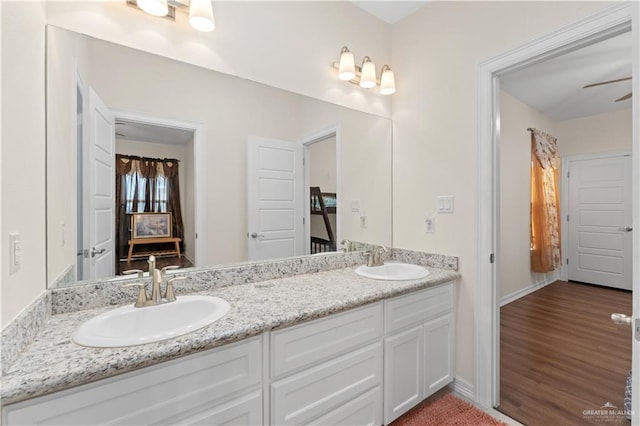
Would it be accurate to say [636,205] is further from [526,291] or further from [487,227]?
[526,291]

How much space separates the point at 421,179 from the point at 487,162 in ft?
1.56

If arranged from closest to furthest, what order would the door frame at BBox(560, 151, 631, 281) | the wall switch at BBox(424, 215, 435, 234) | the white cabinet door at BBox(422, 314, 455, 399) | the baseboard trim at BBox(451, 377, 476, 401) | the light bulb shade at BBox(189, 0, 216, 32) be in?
the light bulb shade at BBox(189, 0, 216, 32)
the white cabinet door at BBox(422, 314, 455, 399)
the baseboard trim at BBox(451, 377, 476, 401)
the wall switch at BBox(424, 215, 435, 234)
the door frame at BBox(560, 151, 631, 281)

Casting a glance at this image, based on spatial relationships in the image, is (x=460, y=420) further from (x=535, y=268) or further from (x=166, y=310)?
(x=535, y=268)

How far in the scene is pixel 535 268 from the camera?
4.21m

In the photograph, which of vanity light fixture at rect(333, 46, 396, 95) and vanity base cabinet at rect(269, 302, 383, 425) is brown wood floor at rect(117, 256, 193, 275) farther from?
vanity light fixture at rect(333, 46, 396, 95)

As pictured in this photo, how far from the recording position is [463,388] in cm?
191

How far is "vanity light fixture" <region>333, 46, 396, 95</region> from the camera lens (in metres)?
2.03

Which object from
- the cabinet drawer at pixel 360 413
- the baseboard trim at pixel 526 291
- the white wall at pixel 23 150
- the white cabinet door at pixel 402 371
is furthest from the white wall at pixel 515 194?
the white wall at pixel 23 150

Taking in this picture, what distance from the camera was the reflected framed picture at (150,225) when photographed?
1.42m

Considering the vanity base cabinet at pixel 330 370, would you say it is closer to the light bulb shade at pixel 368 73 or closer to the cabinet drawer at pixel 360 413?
the cabinet drawer at pixel 360 413

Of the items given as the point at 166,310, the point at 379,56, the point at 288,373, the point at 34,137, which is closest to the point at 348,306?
the point at 288,373

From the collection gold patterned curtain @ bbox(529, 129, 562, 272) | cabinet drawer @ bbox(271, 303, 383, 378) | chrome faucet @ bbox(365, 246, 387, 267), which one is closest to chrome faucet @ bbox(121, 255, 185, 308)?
cabinet drawer @ bbox(271, 303, 383, 378)

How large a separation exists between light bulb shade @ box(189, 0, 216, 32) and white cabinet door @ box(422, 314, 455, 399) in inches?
79.0

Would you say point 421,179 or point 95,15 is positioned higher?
point 95,15
